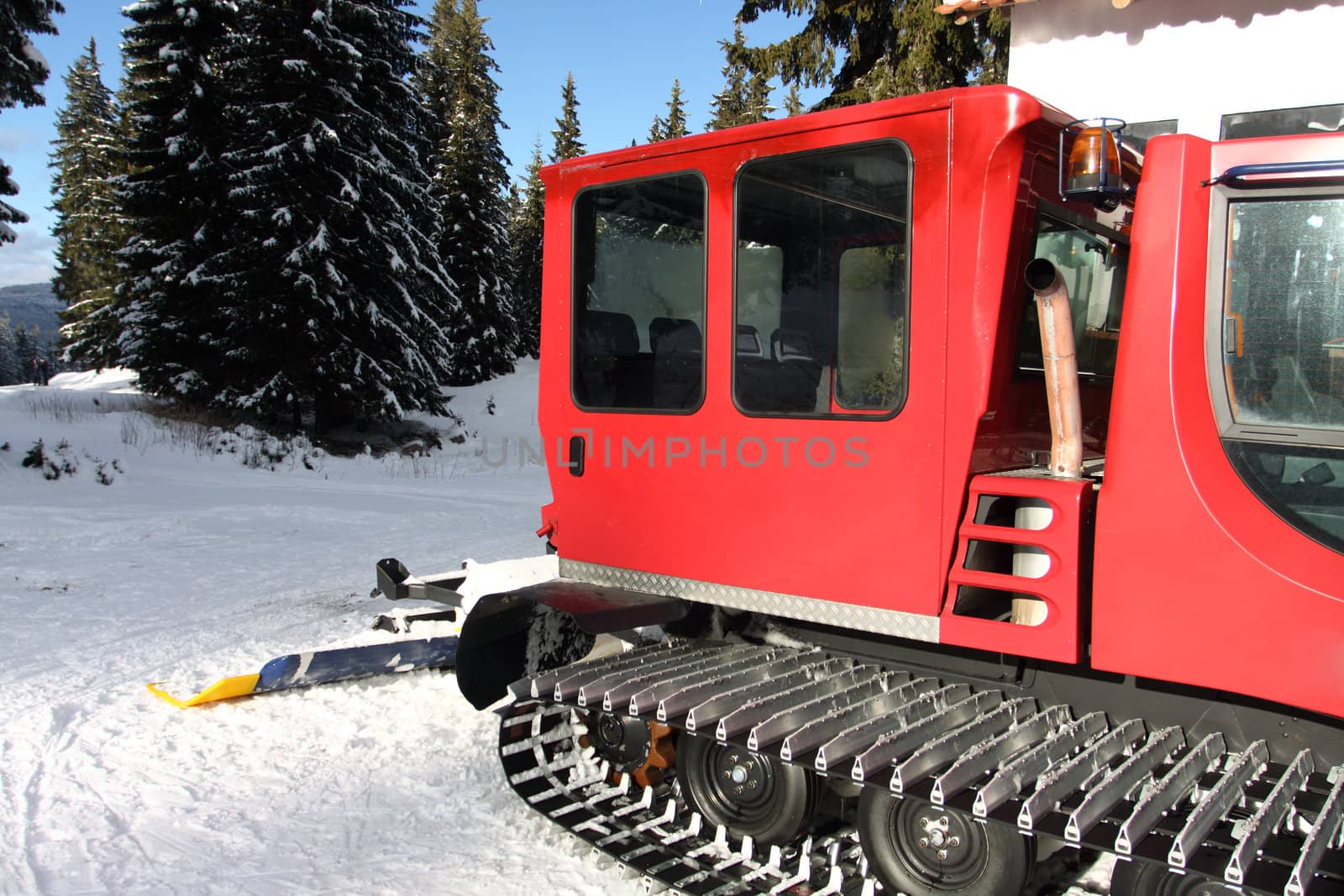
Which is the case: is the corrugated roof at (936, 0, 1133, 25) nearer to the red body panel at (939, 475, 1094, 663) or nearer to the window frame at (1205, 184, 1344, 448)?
the window frame at (1205, 184, 1344, 448)

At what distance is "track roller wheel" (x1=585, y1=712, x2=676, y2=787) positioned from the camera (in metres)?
3.80

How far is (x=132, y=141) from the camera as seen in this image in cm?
2217

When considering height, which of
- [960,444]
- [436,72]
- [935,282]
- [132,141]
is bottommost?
[960,444]

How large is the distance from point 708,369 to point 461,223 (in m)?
32.3

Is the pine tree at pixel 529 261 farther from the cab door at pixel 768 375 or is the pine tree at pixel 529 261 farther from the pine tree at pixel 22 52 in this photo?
the cab door at pixel 768 375

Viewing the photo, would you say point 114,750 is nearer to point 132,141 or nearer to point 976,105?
point 976,105

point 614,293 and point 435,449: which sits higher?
point 614,293

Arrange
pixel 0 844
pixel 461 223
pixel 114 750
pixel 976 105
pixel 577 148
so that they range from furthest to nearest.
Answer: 1. pixel 577 148
2. pixel 461 223
3. pixel 114 750
4. pixel 0 844
5. pixel 976 105

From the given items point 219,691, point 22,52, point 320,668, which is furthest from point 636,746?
point 22,52

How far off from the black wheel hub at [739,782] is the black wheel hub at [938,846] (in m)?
0.54

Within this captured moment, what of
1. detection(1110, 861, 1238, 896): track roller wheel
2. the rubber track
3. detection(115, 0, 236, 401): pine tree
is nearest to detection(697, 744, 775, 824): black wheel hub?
the rubber track

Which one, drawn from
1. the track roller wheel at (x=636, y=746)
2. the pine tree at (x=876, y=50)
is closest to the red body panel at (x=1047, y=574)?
the track roller wheel at (x=636, y=746)

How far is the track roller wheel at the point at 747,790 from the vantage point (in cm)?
337

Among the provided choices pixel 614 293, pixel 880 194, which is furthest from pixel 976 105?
pixel 614 293
